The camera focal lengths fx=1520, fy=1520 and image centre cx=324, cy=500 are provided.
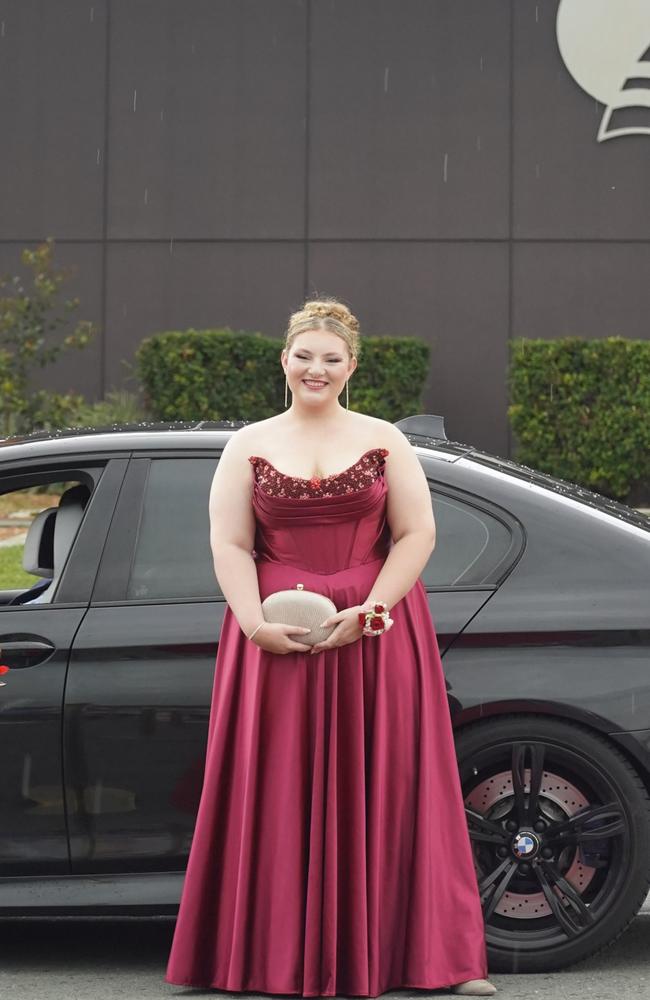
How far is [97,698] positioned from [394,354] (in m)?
12.9

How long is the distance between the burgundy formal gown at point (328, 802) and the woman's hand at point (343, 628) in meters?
0.09

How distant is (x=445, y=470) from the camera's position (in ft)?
14.7

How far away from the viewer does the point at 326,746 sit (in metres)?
3.93

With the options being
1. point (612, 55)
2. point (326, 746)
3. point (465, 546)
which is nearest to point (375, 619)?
point (326, 746)

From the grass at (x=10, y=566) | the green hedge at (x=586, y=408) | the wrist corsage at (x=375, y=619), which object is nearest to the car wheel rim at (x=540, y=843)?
the wrist corsage at (x=375, y=619)

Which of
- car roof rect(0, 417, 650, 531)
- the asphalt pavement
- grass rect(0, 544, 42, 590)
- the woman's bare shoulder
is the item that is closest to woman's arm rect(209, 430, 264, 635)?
the woman's bare shoulder

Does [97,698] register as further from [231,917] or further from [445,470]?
[445,470]

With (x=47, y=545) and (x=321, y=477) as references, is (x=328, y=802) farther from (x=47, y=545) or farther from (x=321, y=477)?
(x=47, y=545)

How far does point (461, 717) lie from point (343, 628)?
0.55 m

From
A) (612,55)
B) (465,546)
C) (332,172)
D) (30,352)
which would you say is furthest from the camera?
(332,172)

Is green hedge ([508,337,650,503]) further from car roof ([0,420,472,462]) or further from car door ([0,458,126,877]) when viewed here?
car door ([0,458,126,877])

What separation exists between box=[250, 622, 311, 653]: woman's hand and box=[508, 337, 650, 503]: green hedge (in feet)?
41.9

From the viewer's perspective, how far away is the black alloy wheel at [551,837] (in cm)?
418

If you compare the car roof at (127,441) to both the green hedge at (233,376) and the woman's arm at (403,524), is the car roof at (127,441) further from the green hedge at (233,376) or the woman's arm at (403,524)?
the green hedge at (233,376)
